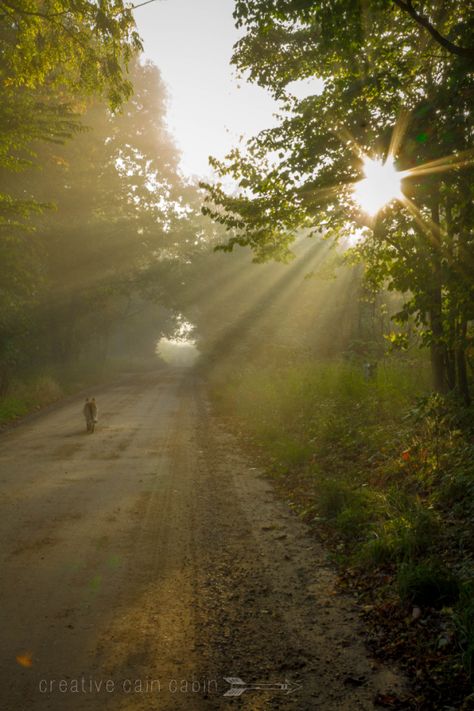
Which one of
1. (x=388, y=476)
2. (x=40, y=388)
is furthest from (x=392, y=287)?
(x=40, y=388)

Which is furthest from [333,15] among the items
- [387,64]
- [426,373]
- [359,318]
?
[359,318]

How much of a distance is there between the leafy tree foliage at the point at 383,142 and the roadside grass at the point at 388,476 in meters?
1.51

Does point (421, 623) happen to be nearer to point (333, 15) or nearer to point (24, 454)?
point (333, 15)

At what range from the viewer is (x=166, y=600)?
4.87 metres

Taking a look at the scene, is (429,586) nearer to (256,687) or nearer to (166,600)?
(256,687)

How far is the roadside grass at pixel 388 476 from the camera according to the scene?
4902mm

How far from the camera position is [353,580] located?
5.40m

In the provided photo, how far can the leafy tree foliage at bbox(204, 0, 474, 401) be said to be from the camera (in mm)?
6812

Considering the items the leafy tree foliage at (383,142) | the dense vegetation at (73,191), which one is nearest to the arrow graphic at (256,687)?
the leafy tree foliage at (383,142)

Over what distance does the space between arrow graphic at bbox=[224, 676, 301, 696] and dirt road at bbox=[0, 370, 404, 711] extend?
0.05 ft

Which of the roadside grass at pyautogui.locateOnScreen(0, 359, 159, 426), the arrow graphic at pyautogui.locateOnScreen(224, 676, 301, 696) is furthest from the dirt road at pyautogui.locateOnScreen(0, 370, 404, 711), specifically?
the roadside grass at pyautogui.locateOnScreen(0, 359, 159, 426)

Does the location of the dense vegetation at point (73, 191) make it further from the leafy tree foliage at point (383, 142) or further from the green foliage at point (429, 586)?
the green foliage at point (429, 586)

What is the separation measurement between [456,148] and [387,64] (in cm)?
337

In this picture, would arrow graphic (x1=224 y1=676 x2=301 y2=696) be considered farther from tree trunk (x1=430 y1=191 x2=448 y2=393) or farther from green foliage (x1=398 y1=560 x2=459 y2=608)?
tree trunk (x1=430 y1=191 x2=448 y2=393)
